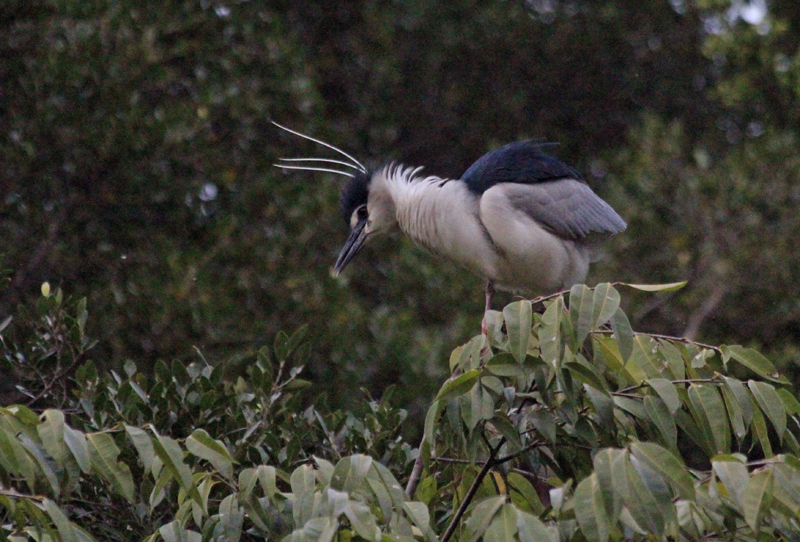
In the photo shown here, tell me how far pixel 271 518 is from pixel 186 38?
4.32 m

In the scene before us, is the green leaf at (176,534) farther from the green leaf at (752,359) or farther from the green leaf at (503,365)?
the green leaf at (752,359)

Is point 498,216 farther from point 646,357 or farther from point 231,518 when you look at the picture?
point 231,518

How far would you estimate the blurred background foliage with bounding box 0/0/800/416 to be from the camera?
5152 millimetres

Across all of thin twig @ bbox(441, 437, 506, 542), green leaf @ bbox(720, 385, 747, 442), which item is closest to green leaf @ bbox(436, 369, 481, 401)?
thin twig @ bbox(441, 437, 506, 542)

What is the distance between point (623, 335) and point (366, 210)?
2.24 meters

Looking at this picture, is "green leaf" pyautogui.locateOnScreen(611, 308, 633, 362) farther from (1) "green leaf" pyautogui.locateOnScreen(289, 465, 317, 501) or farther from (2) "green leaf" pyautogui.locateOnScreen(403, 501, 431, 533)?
(1) "green leaf" pyautogui.locateOnScreen(289, 465, 317, 501)

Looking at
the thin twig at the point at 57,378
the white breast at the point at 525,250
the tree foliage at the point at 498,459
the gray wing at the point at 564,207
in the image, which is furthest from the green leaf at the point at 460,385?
the gray wing at the point at 564,207

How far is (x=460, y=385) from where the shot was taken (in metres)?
2.19

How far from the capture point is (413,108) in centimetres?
938

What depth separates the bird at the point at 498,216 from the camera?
395 cm

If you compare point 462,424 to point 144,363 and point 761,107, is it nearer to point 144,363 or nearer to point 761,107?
point 144,363

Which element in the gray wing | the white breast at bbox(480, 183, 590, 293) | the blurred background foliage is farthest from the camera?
the blurred background foliage

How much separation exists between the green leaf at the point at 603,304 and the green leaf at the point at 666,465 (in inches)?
13.2

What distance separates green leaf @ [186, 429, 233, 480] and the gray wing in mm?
2101
